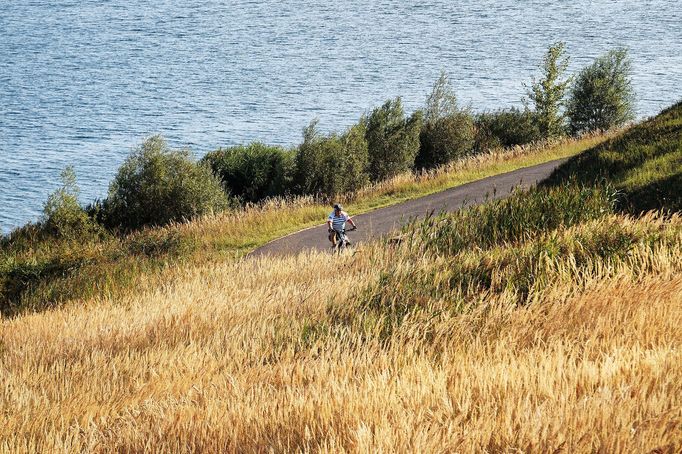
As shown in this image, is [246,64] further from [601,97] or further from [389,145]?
[389,145]

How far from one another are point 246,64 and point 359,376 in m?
89.3

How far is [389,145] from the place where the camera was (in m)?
42.1

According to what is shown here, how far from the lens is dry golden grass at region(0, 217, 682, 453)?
432 cm

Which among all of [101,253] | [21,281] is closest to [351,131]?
[101,253]

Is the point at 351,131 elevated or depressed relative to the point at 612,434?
elevated

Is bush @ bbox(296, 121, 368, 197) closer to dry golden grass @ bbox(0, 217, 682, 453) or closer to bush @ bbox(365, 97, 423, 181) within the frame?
bush @ bbox(365, 97, 423, 181)

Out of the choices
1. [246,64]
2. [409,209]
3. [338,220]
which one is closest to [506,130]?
[409,209]

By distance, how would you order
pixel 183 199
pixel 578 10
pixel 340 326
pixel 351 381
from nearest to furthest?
pixel 351 381
pixel 340 326
pixel 183 199
pixel 578 10

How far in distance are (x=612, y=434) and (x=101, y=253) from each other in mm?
21172

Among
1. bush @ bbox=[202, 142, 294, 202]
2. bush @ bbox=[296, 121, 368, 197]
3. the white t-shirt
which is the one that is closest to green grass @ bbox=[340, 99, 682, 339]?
the white t-shirt

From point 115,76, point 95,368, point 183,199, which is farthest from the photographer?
point 115,76

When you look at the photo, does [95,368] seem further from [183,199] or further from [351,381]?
[183,199]

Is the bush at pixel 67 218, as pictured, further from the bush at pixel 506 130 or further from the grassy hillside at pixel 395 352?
the bush at pixel 506 130

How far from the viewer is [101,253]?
23375 mm
